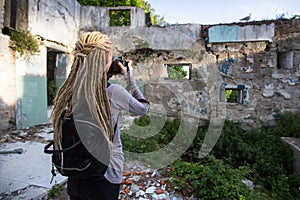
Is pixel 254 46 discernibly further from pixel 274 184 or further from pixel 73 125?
pixel 73 125

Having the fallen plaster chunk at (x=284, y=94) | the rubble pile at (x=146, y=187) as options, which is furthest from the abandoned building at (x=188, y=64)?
the rubble pile at (x=146, y=187)

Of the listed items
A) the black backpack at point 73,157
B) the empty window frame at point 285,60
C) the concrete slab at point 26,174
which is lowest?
the concrete slab at point 26,174

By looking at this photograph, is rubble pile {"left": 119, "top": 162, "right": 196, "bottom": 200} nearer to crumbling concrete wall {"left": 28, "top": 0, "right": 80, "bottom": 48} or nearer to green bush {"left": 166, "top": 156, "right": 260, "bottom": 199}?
green bush {"left": 166, "top": 156, "right": 260, "bottom": 199}

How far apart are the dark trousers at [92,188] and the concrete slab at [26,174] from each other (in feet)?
4.11

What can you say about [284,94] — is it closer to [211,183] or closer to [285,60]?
[285,60]

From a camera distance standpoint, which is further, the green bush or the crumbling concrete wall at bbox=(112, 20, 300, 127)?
the crumbling concrete wall at bbox=(112, 20, 300, 127)

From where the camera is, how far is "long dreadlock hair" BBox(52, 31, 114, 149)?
3.15ft

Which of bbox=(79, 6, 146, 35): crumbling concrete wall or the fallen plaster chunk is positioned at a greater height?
bbox=(79, 6, 146, 35): crumbling concrete wall

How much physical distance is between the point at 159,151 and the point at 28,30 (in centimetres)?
399

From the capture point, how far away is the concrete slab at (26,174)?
2.02 meters

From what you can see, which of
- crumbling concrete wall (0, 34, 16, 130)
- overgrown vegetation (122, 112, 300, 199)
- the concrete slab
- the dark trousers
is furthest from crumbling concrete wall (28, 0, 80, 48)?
the dark trousers

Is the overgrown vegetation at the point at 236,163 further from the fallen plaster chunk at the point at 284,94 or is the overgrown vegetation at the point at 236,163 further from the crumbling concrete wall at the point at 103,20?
the crumbling concrete wall at the point at 103,20

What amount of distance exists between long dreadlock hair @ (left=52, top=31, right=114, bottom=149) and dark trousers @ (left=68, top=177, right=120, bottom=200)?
0.72 ft

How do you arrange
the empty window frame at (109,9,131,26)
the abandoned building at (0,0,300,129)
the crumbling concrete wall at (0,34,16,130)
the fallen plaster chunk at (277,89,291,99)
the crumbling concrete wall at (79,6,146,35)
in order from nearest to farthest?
the crumbling concrete wall at (0,34,16,130), the abandoned building at (0,0,300,129), the fallen plaster chunk at (277,89,291,99), the crumbling concrete wall at (79,6,146,35), the empty window frame at (109,9,131,26)
